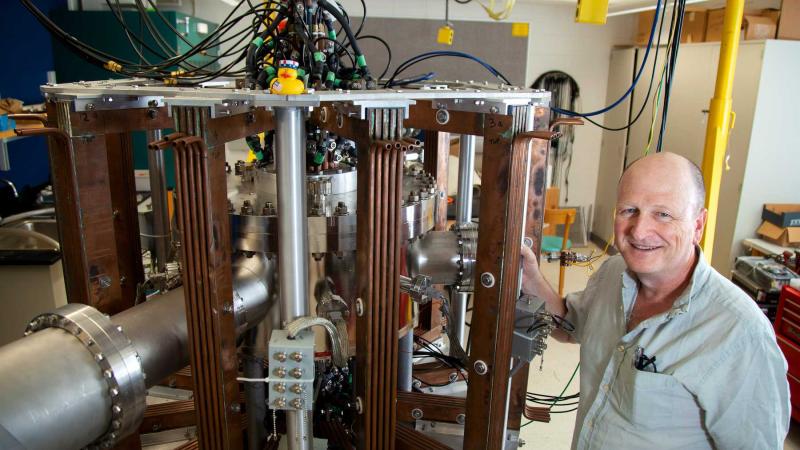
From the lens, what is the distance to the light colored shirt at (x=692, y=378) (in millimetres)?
1052

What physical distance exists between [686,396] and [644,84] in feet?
14.9

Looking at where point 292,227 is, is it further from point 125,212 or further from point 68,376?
point 125,212

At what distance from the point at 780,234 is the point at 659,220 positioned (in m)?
3.14

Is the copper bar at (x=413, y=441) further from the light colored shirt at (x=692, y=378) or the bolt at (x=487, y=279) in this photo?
the bolt at (x=487, y=279)

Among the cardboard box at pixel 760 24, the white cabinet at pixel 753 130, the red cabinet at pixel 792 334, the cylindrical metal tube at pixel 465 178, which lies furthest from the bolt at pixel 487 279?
the cardboard box at pixel 760 24

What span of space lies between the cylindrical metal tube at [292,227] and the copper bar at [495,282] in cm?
35

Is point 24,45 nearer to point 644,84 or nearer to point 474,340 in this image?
point 474,340

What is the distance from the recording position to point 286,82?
0.98 metres

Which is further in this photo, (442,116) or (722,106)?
(722,106)

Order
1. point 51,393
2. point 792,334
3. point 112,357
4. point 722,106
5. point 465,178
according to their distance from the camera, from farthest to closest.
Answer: point 792,334 → point 465,178 → point 722,106 → point 112,357 → point 51,393

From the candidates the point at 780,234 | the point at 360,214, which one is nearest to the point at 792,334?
the point at 780,234

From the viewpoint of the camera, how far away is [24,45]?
3.35 m

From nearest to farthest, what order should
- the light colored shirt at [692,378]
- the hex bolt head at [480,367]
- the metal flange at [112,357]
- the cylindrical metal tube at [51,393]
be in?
the cylindrical metal tube at [51,393] < the metal flange at [112,357] < the light colored shirt at [692,378] < the hex bolt head at [480,367]

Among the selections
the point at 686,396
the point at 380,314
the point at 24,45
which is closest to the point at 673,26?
the point at 686,396
